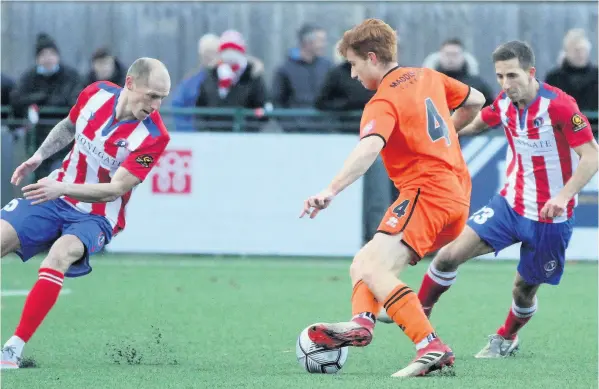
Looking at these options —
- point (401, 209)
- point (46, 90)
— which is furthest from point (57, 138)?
point (46, 90)

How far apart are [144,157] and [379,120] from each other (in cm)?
154

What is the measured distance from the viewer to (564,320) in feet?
29.3

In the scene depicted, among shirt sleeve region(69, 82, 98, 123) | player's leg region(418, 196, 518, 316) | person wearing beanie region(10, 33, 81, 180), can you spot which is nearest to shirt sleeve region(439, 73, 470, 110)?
player's leg region(418, 196, 518, 316)

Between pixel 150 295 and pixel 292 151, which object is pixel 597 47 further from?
pixel 150 295

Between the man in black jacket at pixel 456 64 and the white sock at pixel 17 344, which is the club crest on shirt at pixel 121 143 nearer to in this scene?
the white sock at pixel 17 344

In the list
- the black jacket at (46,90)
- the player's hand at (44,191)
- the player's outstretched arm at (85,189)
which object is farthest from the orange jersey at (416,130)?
the black jacket at (46,90)

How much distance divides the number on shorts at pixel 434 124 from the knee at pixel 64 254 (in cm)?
207

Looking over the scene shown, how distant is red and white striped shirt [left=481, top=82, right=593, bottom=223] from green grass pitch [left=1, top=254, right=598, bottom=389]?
0.92m

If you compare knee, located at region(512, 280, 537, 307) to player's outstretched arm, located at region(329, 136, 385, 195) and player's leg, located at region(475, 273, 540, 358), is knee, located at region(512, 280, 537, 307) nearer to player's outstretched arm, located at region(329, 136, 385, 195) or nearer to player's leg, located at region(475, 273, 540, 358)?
player's leg, located at region(475, 273, 540, 358)

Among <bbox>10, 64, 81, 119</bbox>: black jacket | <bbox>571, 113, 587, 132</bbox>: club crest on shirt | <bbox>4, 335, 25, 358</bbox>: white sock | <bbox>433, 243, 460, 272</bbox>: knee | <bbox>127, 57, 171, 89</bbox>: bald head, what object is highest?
<bbox>127, 57, 171, 89</bbox>: bald head

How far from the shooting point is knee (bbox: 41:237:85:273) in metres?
6.91

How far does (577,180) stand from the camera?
7.01 meters

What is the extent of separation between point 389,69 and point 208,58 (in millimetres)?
7335

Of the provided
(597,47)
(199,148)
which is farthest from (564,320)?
(597,47)
